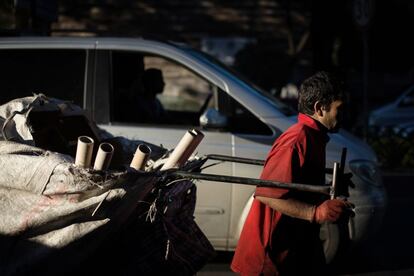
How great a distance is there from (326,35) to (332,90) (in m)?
13.1

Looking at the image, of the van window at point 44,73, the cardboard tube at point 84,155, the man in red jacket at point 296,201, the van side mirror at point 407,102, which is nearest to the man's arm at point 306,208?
the man in red jacket at point 296,201

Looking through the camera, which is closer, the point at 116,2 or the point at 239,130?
the point at 239,130

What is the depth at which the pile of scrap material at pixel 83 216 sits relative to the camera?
3.45 m

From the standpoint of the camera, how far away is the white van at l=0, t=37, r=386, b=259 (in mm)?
6594

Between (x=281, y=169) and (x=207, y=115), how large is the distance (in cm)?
307

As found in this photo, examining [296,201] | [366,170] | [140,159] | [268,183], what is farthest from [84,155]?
[366,170]

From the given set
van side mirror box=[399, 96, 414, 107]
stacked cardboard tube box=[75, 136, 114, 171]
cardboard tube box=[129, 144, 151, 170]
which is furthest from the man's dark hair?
van side mirror box=[399, 96, 414, 107]

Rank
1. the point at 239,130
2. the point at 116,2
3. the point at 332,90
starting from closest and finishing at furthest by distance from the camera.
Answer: the point at 332,90 < the point at 239,130 < the point at 116,2

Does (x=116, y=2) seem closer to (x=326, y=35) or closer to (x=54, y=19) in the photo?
(x=326, y=35)

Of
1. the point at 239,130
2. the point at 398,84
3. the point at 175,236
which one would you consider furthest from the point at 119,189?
the point at 398,84

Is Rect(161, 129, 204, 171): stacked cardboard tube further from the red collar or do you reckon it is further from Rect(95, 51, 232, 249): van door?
Rect(95, 51, 232, 249): van door

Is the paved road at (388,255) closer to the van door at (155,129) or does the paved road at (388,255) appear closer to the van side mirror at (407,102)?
the van door at (155,129)

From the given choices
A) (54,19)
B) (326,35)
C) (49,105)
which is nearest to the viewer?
(49,105)

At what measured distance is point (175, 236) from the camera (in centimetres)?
388
